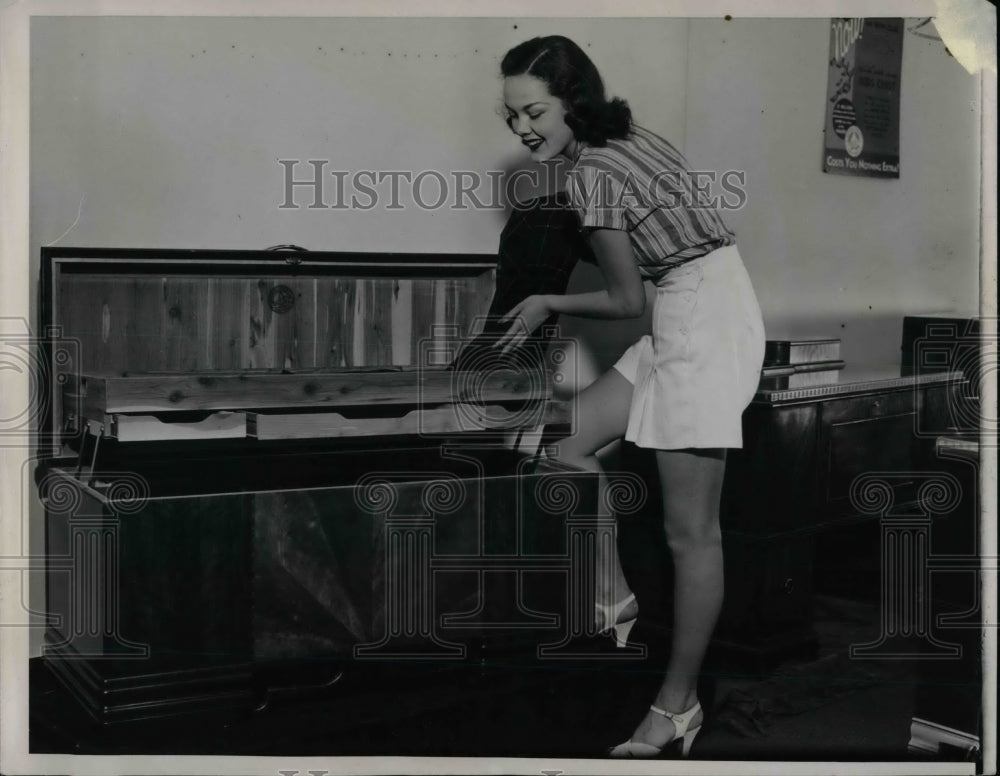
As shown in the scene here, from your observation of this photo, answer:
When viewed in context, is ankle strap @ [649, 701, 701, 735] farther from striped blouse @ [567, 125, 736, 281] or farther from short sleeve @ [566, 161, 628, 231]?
short sleeve @ [566, 161, 628, 231]

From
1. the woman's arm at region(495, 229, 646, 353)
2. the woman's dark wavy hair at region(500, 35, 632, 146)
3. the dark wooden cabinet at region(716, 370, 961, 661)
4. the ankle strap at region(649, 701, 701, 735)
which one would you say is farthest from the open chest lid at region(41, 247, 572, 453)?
the ankle strap at region(649, 701, 701, 735)

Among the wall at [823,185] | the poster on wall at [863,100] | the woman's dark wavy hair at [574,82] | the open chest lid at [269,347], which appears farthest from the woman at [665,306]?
the poster on wall at [863,100]

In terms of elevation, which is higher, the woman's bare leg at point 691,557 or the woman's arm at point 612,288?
the woman's arm at point 612,288

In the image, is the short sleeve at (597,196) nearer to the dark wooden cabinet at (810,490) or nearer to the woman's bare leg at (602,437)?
the woman's bare leg at (602,437)

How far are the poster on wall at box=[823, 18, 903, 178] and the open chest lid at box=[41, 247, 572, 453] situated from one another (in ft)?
2.93

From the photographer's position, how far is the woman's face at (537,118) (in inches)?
104

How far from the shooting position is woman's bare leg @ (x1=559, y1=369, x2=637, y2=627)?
2.69m

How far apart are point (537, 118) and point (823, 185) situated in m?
0.73

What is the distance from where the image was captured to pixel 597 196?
2615 millimetres

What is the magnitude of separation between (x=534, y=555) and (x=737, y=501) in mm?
510

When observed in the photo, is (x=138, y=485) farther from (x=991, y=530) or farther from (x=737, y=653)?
(x=991, y=530)

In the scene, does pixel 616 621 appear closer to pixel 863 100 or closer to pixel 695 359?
pixel 695 359

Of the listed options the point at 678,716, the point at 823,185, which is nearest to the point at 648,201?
the point at 823,185

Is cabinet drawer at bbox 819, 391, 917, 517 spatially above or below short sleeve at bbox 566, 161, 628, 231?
below
